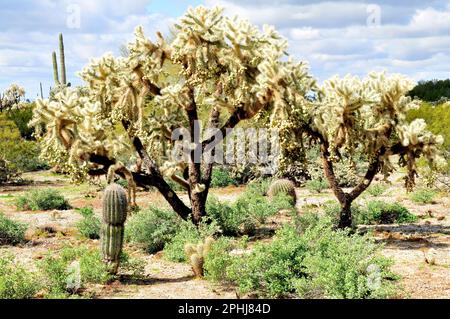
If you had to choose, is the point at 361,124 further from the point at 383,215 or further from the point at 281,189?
the point at 281,189

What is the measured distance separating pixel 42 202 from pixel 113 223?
299 inches

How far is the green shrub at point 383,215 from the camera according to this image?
12.7 meters

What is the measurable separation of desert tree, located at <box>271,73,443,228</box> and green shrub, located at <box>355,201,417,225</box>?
1491 millimetres

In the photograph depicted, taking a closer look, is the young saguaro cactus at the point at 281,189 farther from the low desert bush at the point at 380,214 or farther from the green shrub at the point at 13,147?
the green shrub at the point at 13,147

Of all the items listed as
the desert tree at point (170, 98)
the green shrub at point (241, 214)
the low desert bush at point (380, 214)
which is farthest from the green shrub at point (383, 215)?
the desert tree at point (170, 98)

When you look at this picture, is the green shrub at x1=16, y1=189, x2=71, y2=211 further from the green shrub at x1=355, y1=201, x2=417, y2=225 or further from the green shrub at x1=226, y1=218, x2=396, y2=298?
the green shrub at x1=226, y1=218, x2=396, y2=298

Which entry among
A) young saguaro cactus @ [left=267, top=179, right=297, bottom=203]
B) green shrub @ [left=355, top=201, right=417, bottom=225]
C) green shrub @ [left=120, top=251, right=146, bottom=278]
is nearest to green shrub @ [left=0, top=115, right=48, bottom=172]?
young saguaro cactus @ [left=267, top=179, right=297, bottom=203]

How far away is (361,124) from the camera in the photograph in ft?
35.1

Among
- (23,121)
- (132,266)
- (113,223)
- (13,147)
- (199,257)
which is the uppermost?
(23,121)

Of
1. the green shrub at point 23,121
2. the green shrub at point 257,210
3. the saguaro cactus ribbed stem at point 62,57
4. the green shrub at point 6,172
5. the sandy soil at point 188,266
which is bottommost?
the sandy soil at point 188,266

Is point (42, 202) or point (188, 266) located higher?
point (42, 202)

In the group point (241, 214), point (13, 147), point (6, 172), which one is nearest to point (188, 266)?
point (241, 214)

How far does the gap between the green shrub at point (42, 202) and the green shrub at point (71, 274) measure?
7.15 metres

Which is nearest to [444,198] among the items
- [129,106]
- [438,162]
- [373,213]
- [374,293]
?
[373,213]
